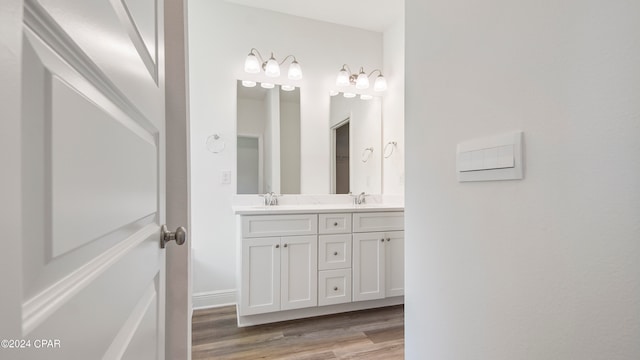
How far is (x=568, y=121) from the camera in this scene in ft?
1.83

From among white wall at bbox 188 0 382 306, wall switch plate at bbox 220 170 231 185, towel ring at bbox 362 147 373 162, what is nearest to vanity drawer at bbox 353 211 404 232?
white wall at bbox 188 0 382 306

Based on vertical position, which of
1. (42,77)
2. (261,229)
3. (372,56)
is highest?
(372,56)

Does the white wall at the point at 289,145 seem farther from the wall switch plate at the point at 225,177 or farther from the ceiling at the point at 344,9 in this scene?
the ceiling at the point at 344,9

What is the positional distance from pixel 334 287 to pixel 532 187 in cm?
174

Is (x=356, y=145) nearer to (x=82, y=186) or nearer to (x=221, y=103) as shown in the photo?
(x=221, y=103)

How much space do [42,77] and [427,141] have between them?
0.93 metres

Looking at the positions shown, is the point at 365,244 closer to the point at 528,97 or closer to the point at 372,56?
the point at 528,97

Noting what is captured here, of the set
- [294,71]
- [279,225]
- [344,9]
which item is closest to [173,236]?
[279,225]

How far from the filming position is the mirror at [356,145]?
2.76 m

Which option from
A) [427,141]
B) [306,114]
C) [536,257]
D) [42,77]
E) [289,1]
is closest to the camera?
[42,77]

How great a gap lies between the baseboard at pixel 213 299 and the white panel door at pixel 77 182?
1.90m

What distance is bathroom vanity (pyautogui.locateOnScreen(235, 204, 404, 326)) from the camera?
1942 millimetres

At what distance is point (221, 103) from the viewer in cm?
241

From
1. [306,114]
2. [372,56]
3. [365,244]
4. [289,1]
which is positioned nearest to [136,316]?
[365,244]
